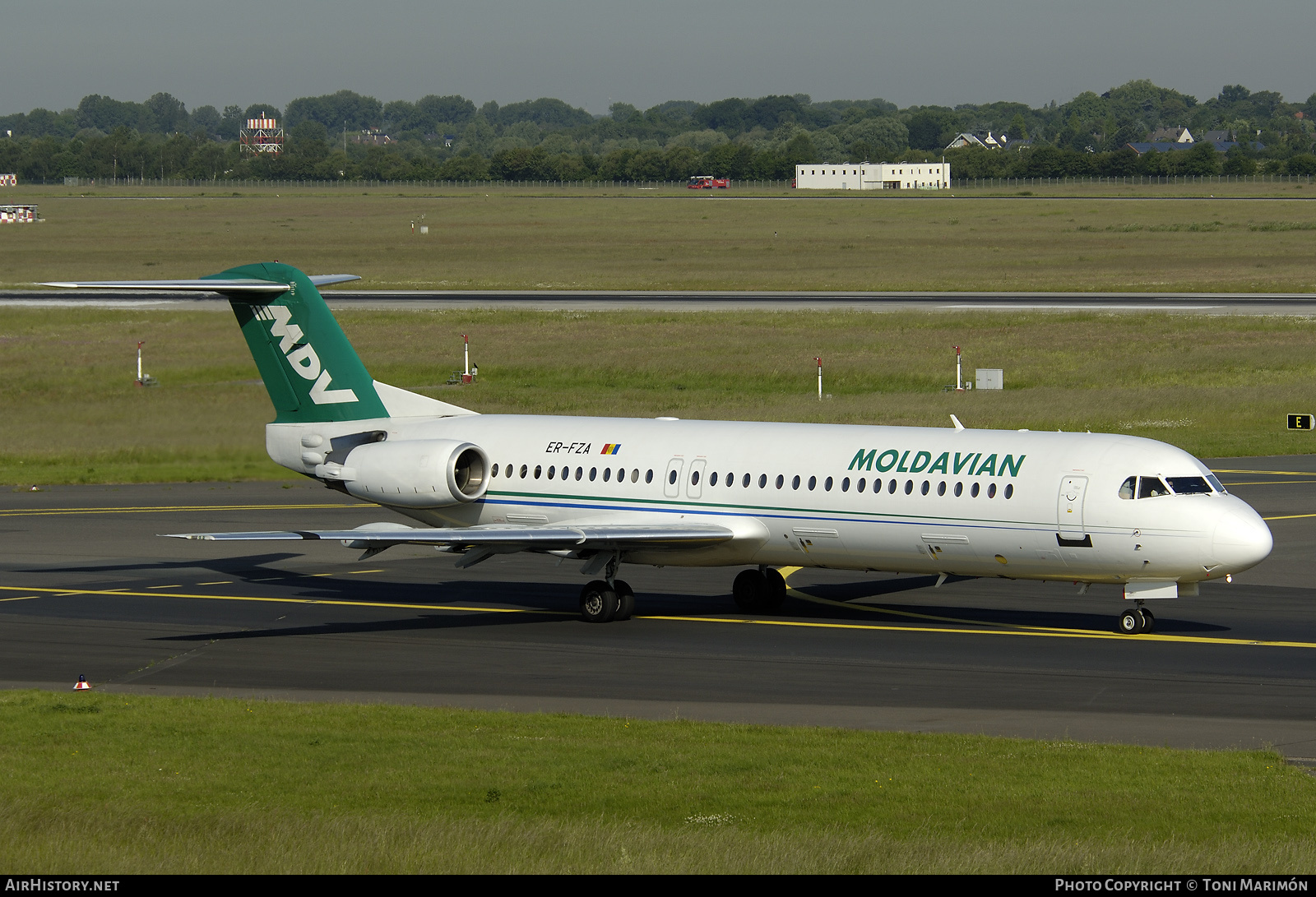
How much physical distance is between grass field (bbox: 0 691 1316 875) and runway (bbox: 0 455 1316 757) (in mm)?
1902

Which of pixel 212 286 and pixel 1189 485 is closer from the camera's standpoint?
pixel 1189 485

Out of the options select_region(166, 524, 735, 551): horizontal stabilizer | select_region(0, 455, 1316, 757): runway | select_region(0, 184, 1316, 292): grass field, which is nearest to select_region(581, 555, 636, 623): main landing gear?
select_region(0, 455, 1316, 757): runway

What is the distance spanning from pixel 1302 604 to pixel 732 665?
41.4 feet

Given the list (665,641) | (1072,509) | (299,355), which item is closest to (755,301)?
(299,355)

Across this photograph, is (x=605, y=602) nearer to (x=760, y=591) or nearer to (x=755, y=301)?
(x=760, y=591)

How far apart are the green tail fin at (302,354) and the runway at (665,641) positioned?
416 centimetres

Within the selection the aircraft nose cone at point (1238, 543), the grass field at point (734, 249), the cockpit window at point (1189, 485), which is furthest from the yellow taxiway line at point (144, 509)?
the grass field at point (734, 249)

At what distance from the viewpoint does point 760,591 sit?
32.5 meters

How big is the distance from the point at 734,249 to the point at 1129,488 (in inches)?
4767

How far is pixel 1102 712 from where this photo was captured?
75.0 feet

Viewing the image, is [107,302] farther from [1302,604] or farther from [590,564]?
[1302,604]

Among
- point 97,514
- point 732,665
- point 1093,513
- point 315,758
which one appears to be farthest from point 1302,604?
point 97,514

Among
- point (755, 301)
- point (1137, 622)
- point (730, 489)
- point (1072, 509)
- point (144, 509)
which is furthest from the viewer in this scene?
point (755, 301)

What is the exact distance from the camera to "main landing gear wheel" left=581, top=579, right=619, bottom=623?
31203mm
